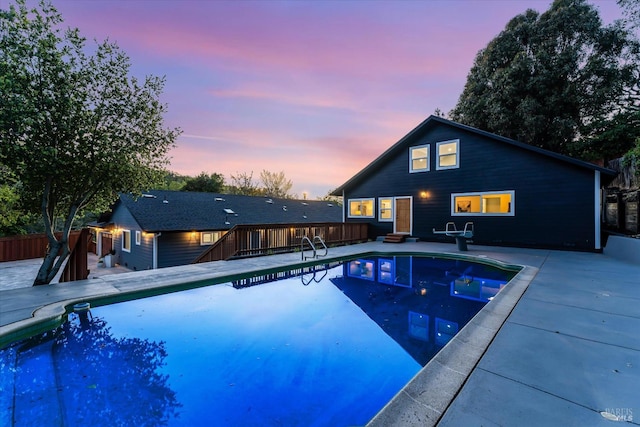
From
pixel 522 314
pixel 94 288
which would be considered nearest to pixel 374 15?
pixel 522 314

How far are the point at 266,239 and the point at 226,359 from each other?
6177mm

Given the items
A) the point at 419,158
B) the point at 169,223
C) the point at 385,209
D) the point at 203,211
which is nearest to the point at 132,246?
the point at 169,223

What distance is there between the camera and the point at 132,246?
48.0ft

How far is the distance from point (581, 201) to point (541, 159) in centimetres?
189

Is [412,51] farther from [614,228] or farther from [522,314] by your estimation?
[522,314]

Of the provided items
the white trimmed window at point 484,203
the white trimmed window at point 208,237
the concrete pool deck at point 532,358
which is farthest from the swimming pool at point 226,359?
the white trimmed window at point 208,237

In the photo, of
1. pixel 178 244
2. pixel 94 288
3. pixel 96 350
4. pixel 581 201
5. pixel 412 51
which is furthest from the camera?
→ pixel 178 244

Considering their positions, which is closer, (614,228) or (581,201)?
(581,201)

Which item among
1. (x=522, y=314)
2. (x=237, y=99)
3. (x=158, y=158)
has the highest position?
(x=237, y=99)

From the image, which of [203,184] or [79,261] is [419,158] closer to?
[79,261]

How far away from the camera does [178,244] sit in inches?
538

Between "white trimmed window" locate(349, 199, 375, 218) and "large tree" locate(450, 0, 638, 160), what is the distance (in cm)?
904

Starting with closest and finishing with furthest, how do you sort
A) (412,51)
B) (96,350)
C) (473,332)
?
(473,332) < (96,350) < (412,51)

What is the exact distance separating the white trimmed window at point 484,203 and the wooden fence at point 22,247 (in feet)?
59.1
